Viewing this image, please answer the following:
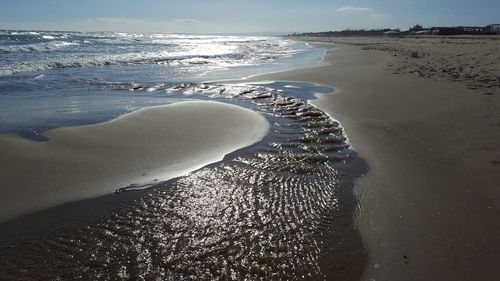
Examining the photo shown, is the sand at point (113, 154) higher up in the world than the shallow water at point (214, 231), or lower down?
higher up

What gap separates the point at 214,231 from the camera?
3.40 meters

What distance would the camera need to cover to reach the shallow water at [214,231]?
2924 millimetres

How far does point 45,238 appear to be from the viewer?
3.35m

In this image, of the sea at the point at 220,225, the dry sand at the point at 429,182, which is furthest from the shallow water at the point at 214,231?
the dry sand at the point at 429,182

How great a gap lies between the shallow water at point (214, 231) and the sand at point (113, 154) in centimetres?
36

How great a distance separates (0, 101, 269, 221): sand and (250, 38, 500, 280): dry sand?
2.10m

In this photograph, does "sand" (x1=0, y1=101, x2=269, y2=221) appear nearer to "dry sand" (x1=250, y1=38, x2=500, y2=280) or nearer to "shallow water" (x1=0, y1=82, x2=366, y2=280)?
"shallow water" (x1=0, y1=82, x2=366, y2=280)

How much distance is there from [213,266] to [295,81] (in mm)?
10819

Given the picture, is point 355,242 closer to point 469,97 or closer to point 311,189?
point 311,189

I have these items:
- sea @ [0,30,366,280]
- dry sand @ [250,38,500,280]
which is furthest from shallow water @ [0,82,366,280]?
dry sand @ [250,38,500,280]

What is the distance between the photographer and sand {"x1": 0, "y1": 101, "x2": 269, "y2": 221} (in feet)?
14.0

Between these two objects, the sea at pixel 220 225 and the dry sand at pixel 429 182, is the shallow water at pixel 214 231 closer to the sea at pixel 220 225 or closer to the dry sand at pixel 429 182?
the sea at pixel 220 225

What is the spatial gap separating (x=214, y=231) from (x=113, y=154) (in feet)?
8.63

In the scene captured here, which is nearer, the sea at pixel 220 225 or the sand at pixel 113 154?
the sea at pixel 220 225
